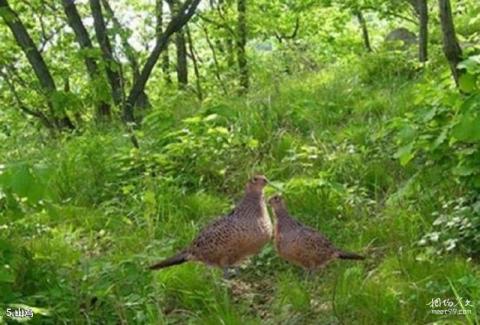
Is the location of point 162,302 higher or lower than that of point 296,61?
lower

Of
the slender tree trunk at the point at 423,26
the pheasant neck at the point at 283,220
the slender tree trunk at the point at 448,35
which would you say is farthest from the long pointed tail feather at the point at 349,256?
the slender tree trunk at the point at 423,26

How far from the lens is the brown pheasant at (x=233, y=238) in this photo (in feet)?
12.4

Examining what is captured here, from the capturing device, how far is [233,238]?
3.78 m

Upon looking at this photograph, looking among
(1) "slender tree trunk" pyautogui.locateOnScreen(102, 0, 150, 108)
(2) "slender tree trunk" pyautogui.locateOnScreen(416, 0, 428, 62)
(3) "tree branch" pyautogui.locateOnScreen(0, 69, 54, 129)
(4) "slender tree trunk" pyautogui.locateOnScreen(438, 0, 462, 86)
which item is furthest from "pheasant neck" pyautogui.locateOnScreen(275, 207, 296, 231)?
(3) "tree branch" pyautogui.locateOnScreen(0, 69, 54, 129)

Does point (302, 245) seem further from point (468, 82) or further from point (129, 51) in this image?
point (129, 51)

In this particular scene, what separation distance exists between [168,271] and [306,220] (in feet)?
3.83

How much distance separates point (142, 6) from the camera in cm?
1655

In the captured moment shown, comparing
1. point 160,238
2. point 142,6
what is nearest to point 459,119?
point 160,238

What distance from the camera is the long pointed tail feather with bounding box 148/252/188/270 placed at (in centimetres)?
377

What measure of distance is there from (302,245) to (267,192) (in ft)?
3.98

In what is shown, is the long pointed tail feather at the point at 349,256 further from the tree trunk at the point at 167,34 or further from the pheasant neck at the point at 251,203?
the tree trunk at the point at 167,34

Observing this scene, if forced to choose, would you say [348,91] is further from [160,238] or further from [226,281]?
[226,281]

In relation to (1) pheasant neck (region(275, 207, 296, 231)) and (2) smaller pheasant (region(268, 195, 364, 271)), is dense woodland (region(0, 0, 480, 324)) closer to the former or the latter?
(2) smaller pheasant (region(268, 195, 364, 271))

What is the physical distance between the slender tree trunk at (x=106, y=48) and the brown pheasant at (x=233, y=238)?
3.32m
